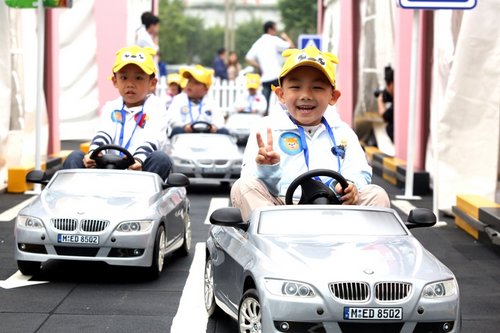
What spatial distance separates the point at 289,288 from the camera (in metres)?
6.20

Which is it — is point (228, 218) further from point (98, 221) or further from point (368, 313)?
point (98, 221)

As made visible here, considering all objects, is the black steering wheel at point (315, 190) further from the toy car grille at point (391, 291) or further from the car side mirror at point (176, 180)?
the car side mirror at point (176, 180)

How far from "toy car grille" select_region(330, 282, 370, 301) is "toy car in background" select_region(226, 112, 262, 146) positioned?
19.5 metres

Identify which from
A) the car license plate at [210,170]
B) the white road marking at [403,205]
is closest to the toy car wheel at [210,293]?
the white road marking at [403,205]

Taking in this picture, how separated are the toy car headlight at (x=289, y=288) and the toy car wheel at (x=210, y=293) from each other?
1.55 metres

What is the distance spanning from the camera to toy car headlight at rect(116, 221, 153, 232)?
30.3ft

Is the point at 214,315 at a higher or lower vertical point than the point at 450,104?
lower

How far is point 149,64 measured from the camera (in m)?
11.1

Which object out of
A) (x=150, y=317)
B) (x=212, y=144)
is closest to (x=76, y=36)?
(x=212, y=144)

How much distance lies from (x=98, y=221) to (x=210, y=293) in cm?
159

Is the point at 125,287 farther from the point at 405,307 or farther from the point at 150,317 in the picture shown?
the point at 405,307

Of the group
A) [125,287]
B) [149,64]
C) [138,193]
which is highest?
[149,64]

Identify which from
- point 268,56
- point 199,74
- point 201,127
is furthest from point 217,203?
point 268,56

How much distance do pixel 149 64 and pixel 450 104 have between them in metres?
4.39
